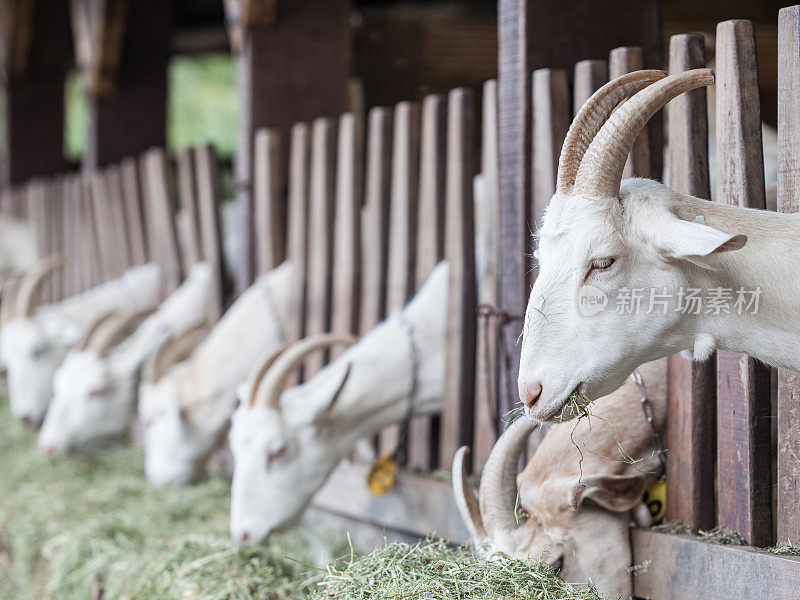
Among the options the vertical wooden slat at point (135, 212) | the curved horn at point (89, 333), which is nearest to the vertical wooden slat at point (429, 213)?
the curved horn at point (89, 333)

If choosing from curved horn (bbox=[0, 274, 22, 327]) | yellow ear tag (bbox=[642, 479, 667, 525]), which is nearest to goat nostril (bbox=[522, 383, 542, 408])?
yellow ear tag (bbox=[642, 479, 667, 525])

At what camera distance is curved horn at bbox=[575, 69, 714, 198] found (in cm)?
225

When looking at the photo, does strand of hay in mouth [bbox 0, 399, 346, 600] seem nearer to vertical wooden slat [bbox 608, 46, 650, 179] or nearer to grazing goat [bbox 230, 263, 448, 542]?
grazing goat [bbox 230, 263, 448, 542]

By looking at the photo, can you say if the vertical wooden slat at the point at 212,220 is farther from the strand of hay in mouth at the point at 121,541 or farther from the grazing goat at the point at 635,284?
the grazing goat at the point at 635,284

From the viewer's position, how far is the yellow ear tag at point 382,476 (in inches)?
162

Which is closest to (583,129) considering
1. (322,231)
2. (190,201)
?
(322,231)

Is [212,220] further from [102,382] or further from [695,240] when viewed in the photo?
[695,240]

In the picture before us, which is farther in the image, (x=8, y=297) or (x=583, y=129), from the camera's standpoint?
(x=8, y=297)

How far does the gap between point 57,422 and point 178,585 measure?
2657mm

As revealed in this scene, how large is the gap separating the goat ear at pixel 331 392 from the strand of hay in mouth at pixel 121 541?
0.55m

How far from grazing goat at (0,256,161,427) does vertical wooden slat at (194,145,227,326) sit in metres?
0.71

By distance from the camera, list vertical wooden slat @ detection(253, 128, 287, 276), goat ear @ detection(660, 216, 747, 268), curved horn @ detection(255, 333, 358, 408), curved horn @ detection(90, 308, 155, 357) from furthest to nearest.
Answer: curved horn @ detection(90, 308, 155, 357) → vertical wooden slat @ detection(253, 128, 287, 276) → curved horn @ detection(255, 333, 358, 408) → goat ear @ detection(660, 216, 747, 268)

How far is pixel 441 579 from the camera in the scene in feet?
8.11

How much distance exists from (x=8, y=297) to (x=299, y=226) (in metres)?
3.50
